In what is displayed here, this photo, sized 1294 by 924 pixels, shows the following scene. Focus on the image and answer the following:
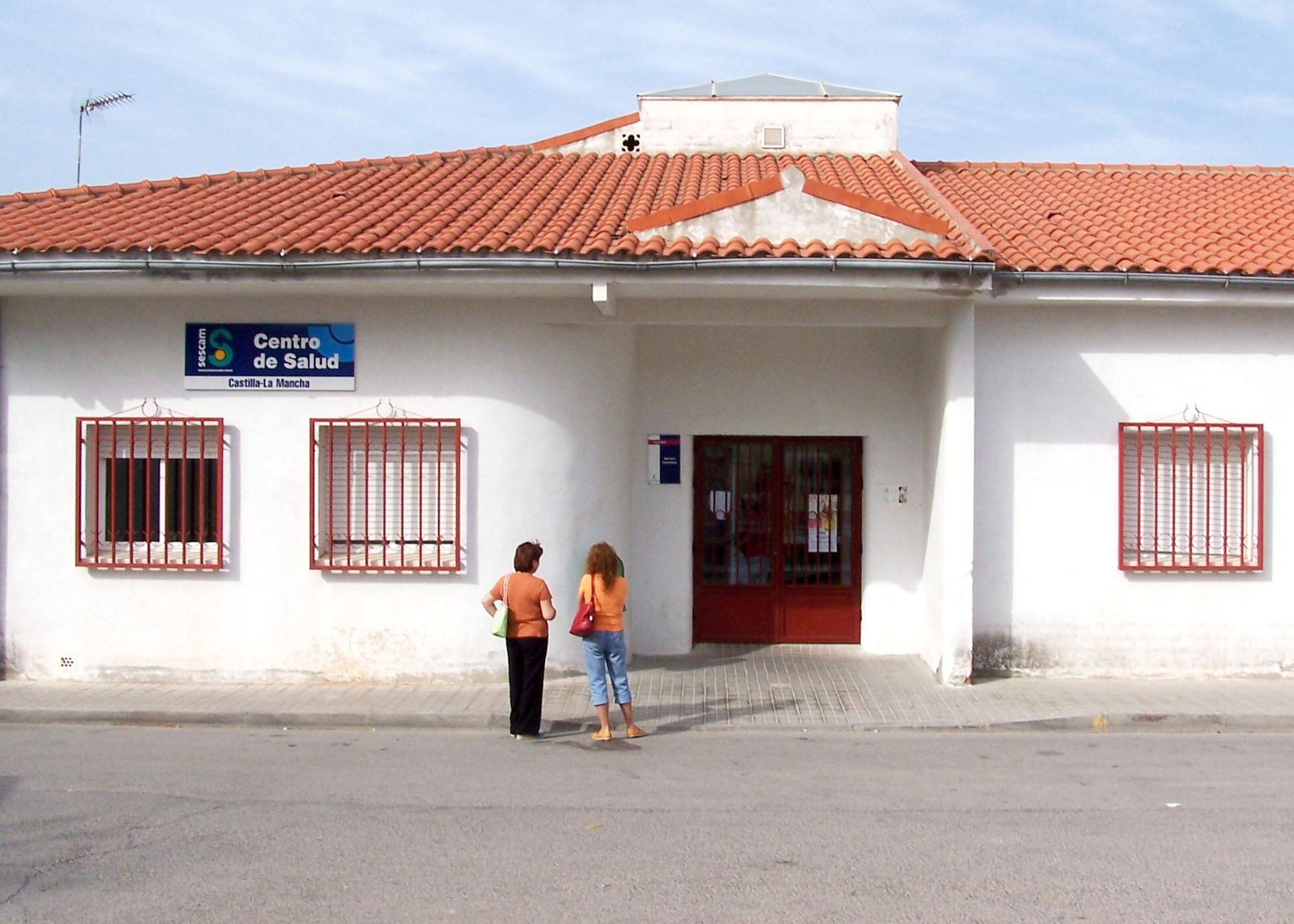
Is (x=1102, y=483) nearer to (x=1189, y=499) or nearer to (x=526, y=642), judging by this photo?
(x=1189, y=499)

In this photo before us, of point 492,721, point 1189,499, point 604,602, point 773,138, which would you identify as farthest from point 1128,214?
point 492,721

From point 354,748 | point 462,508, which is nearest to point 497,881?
point 354,748

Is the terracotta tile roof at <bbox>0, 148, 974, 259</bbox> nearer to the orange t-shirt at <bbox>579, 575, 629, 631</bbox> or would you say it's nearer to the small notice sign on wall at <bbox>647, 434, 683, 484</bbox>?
the small notice sign on wall at <bbox>647, 434, 683, 484</bbox>

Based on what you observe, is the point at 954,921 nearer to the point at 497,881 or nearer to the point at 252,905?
the point at 497,881

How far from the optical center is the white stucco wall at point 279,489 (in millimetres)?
10336

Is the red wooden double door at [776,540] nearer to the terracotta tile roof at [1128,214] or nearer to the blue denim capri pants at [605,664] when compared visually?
the terracotta tile roof at [1128,214]

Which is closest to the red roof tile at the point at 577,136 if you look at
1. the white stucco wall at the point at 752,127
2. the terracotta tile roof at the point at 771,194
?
the white stucco wall at the point at 752,127

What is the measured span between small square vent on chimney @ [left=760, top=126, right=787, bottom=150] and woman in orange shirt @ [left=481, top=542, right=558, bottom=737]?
8378mm

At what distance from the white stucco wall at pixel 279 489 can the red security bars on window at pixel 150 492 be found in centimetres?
14

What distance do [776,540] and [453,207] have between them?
4.60 meters

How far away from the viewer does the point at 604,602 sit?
869 centimetres

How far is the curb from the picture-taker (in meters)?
9.09

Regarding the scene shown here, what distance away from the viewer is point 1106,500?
10.6 m

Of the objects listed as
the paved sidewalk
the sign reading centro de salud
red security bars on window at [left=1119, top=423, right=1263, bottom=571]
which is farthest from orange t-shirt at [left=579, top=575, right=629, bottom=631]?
red security bars on window at [left=1119, top=423, right=1263, bottom=571]
